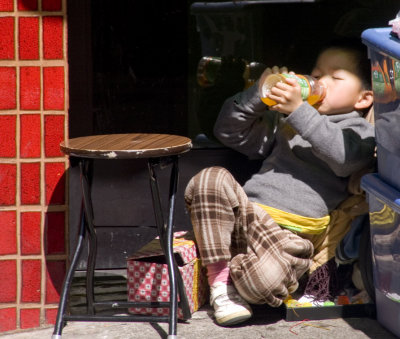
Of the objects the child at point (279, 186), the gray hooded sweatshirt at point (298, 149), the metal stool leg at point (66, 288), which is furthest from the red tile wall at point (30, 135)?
the gray hooded sweatshirt at point (298, 149)

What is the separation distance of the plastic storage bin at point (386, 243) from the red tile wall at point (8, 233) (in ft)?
4.66

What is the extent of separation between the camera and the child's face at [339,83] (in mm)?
3564

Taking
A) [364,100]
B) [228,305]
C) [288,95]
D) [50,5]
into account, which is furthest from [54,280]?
[364,100]

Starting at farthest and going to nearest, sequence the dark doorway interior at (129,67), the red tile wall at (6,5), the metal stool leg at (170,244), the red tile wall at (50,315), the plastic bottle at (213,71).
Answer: the plastic bottle at (213,71)
the dark doorway interior at (129,67)
the red tile wall at (50,315)
the red tile wall at (6,5)
the metal stool leg at (170,244)

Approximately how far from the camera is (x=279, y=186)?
3.60 meters

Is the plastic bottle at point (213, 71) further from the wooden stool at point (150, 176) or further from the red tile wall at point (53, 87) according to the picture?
the red tile wall at point (53, 87)

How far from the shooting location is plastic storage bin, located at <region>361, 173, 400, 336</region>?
9.92ft

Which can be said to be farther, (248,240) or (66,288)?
(248,240)

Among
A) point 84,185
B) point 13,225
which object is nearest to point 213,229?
point 84,185

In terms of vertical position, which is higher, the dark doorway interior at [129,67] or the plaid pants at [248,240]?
the dark doorway interior at [129,67]

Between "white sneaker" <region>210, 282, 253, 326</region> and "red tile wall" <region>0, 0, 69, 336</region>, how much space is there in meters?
0.65

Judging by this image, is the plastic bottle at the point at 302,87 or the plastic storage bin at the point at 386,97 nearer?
the plastic storage bin at the point at 386,97

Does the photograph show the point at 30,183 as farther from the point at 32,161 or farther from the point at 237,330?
the point at 237,330

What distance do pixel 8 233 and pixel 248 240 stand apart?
991 mm
